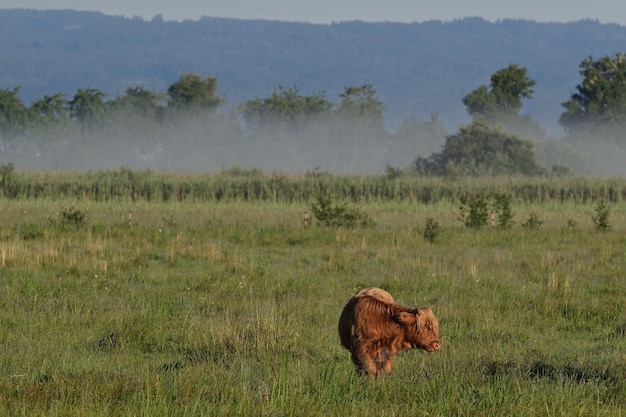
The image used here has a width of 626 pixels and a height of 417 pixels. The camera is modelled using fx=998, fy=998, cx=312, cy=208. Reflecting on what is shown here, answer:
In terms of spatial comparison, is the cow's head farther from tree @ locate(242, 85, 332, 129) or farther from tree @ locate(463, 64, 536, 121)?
tree @ locate(242, 85, 332, 129)

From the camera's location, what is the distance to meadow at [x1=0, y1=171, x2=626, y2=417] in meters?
8.00

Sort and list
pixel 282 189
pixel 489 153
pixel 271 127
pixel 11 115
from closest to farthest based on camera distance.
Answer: pixel 282 189
pixel 489 153
pixel 11 115
pixel 271 127

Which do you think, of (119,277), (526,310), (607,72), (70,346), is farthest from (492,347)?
(607,72)

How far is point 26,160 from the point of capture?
142 m

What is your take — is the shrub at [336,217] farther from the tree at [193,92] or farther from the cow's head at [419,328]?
the tree at [193,92]

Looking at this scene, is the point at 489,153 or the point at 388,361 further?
the point at 489,153

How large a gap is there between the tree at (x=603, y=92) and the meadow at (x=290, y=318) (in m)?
83.8

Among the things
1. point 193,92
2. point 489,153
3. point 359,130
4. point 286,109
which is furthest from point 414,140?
point 489,153

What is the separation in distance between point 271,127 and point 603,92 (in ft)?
193

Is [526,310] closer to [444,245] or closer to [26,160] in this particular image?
[444,245]

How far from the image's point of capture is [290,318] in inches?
502

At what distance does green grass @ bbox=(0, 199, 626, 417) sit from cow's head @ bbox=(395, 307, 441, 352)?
0.37m

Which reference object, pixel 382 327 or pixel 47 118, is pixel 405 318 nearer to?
pixel 382 327

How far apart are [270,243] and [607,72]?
309ft
